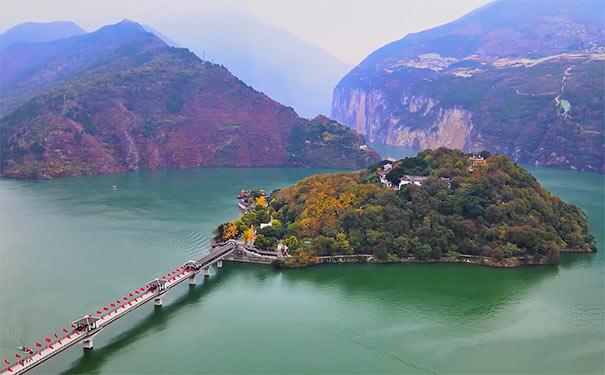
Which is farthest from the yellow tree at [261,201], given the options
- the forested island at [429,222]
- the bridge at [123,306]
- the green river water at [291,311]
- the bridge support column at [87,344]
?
the bridge support column at [87,344]

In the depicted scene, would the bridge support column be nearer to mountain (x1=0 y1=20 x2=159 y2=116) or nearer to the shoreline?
the shoreline

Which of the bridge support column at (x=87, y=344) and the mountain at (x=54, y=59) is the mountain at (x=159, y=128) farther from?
the bridge support column at (x=87, y=344)

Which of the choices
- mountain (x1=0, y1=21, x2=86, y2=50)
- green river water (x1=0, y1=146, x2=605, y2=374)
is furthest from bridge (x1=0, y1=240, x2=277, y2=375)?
mountain (x1=0, y1=21, x2=86, y2=50)

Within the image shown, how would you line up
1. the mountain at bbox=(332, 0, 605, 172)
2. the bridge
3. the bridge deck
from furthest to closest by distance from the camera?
the mountain at bbox=(332, 0, 605, 172) → the bridge → the bridge deck

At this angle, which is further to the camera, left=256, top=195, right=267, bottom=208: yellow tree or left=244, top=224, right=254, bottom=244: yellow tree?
left=256, top=195, right=267, bottom=208: yellow tree

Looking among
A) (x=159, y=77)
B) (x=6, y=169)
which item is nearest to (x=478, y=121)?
(x=159, y=77)

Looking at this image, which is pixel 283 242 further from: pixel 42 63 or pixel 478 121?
pixel 42 63
